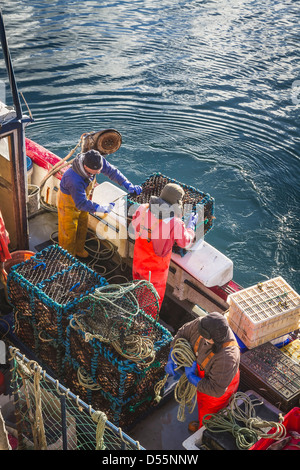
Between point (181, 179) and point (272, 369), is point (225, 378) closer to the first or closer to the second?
point (272, 369)

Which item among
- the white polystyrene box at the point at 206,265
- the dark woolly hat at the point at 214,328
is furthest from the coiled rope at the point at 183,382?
the white polystyrene box at the point at 206,265

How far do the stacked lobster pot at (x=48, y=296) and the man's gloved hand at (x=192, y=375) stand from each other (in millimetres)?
1275

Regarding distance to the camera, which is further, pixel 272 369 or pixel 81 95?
pixel 81 95

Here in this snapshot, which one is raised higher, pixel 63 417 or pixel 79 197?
pixel 79 197

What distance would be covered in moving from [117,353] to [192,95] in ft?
39.3

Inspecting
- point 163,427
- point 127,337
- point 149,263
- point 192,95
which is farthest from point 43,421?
point 192,95

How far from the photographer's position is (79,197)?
18.9 feet

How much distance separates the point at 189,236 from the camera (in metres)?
5.25

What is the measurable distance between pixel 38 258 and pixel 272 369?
9.29ft

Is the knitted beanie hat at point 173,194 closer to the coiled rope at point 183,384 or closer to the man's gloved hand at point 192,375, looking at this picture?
the coiled rope at point 183,384

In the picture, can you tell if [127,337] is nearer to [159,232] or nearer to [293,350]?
[159,232]

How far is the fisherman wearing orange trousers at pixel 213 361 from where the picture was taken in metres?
4.07

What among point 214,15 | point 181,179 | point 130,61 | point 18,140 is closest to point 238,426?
point 18,140

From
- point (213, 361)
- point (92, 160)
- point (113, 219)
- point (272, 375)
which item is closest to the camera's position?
point (213, 361)
